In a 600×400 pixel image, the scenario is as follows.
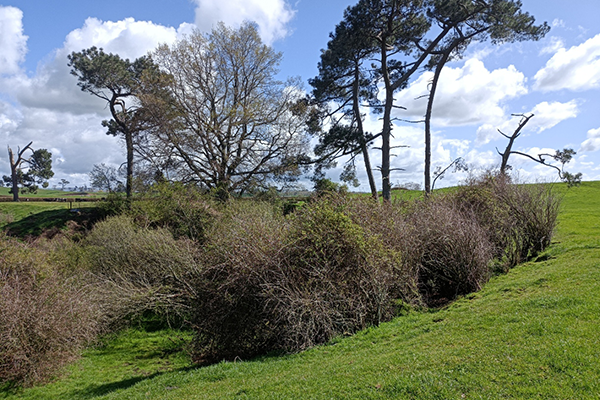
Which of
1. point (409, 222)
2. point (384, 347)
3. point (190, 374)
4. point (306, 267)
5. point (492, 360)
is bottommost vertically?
point (190, 374)

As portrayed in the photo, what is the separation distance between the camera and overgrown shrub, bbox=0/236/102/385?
8.88 meters

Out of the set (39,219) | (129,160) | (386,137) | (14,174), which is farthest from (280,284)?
(14,174)

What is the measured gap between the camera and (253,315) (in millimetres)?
9250

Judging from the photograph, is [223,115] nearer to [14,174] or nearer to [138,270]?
[138,270]

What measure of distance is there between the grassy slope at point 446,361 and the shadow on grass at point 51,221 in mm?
20376

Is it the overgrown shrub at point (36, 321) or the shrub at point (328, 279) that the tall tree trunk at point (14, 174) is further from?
the shrub at point (328, 279)

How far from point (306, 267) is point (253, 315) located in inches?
73.0

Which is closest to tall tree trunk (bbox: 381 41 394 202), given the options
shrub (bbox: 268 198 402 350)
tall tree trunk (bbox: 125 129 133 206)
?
shrub (bbox: 268 198 402 350)

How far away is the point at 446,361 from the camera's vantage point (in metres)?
5.50

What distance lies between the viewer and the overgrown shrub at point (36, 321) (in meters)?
8.88

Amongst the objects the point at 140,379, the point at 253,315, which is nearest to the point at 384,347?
the point at 253,315

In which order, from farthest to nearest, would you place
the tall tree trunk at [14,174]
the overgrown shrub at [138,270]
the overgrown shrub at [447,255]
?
the tall tree trunk at [14,174], the overgrown shrub at [138,270], the overgrown shrub at [447,255]

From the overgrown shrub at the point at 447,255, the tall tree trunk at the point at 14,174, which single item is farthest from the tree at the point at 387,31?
the tall tree trunk at the point at 14,174

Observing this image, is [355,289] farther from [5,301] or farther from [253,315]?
[5,301]
